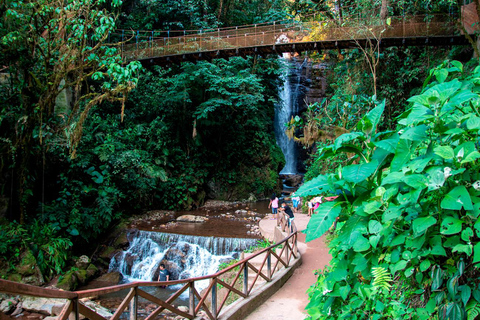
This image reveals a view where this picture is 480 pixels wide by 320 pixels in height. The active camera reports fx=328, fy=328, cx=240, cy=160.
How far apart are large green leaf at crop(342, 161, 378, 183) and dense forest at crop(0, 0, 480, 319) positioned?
14 millimetres

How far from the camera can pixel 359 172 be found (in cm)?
242

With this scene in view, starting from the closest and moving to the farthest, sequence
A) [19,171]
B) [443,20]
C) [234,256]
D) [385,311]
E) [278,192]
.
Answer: [385,311], [19,171], [234,256], [443,20], [278,192]

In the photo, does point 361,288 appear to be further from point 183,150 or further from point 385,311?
point 183,150

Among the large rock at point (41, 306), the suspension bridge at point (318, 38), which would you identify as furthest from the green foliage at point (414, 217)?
the suspension bridge at point (318, 38)

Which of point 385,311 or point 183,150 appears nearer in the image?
point 385,311

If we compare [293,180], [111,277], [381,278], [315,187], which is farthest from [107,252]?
[293,180]

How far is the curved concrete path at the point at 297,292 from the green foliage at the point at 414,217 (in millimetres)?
3187

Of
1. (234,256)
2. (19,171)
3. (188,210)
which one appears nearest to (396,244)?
(234,256)

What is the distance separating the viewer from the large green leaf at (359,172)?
2387mm

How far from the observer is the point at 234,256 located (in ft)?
36.6

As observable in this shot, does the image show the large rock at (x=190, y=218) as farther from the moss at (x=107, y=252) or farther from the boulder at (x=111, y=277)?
the boulder at (x=111, y=277)

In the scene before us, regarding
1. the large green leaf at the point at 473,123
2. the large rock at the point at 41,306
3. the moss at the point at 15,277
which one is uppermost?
the large green leaf at the point at 473,123

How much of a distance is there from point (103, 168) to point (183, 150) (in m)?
6.20

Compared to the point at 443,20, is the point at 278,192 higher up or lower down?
lower down
